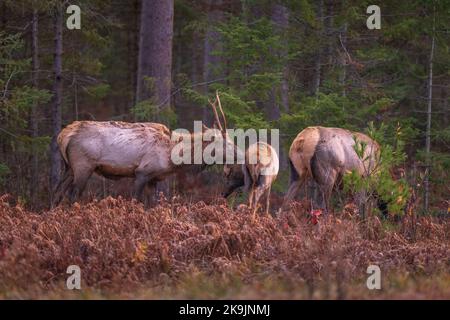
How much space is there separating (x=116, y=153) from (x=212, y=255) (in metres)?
4.59

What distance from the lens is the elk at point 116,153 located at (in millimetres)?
12539

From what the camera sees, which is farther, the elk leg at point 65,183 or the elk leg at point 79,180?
the elk leg at point 65,183

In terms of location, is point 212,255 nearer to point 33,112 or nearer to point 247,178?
point 247,178

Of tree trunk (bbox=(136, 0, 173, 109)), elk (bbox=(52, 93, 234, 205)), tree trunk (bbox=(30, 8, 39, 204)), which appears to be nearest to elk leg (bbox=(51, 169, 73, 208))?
elk (bbox=(52, 93, 234, 205))

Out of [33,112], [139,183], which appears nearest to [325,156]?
[139,183]

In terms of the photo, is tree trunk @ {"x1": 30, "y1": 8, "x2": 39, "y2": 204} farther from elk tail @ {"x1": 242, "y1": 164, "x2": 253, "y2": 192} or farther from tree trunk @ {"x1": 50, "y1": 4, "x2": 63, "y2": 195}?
elk tail @ {"x1": 242, "y1": 164, "x2": 253, "y2": 192}

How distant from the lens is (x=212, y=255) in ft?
28.1

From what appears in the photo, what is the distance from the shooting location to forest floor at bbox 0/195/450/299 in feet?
24.1

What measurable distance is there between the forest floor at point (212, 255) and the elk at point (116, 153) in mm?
2558

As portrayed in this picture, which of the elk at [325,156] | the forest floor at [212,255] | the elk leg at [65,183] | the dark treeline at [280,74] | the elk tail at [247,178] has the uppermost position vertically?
the dark treeline at [280,74]

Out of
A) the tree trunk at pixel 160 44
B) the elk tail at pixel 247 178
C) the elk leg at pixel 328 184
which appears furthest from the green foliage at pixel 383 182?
the tree trunk at pixel 160 44

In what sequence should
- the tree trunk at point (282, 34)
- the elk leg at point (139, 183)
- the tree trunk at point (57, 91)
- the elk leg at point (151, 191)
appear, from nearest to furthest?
the elk leg at point (139, 183) → the elk leg at point (151, 191) → the tree trunk at point (57, 91) → the tree trunk at point (282, 34)

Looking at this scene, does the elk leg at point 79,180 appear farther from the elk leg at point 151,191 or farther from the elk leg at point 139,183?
the elk leg at point 151,191

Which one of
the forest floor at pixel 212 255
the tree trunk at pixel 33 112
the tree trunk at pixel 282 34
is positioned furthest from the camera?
the tree trunk at pixel 282 34
